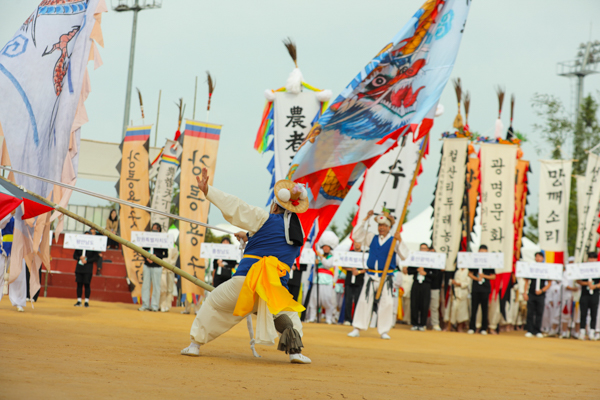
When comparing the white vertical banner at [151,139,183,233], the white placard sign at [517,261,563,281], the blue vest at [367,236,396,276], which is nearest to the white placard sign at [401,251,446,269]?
the white placard sign at [517,261,563,281]

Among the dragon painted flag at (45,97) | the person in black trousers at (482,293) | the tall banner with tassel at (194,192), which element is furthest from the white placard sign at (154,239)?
the person in black trousers at (482,293)

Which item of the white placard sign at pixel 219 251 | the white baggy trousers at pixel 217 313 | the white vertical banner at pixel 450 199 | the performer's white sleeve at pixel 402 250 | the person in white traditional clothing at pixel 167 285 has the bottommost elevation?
the person in white traditional clothing at pixel 167 285

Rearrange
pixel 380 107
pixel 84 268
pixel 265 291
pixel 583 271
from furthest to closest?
pixel 84 268 → pixel 583 271 → pixel 380 107 → pixel 265 291

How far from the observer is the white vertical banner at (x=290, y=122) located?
12.7 meters

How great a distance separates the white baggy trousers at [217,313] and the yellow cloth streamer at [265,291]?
0.11m

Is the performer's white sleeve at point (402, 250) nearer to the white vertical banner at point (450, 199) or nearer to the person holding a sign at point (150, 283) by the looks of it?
the white vertical banner at point (450, 199)

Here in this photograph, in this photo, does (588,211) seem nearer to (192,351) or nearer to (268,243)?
(268,243)

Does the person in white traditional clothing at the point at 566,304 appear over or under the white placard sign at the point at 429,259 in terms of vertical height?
under

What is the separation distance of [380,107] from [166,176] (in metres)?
7.49

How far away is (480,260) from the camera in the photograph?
1248 centimetres

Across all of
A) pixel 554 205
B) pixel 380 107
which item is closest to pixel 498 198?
pixel 554 205

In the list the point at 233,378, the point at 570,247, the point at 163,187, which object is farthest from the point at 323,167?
the point at 570,247

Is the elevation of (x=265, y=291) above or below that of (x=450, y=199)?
below

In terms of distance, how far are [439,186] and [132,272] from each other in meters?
7.19
